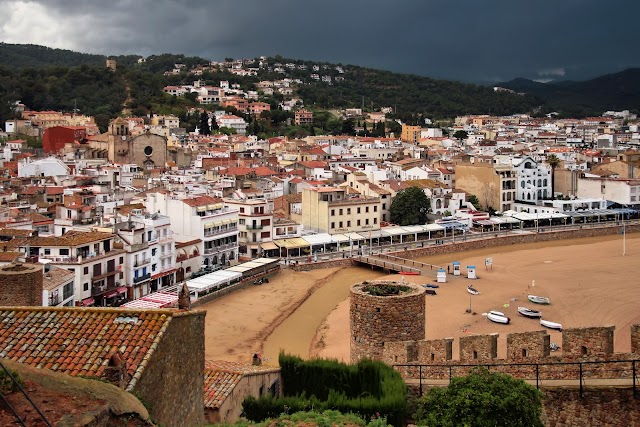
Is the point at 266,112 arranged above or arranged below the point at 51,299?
above

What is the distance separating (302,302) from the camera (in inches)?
1321

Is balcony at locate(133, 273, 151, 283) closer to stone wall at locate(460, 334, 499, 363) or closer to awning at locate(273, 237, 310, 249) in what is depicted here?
awning at locate(273, 237, 310, 249)

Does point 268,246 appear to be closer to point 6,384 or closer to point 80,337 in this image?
point 80,337

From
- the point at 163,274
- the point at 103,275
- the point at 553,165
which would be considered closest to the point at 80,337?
the point at 103,275

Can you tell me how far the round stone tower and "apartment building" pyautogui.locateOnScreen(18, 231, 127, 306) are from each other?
17.5 metres

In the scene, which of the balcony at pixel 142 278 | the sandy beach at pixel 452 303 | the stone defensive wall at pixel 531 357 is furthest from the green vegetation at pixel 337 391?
the balcony at pixel 142 278

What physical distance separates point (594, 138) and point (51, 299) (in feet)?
330

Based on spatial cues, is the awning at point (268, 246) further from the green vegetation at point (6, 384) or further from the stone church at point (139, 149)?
the green vegetation at point (6, 384)

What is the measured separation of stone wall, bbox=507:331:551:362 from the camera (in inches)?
488

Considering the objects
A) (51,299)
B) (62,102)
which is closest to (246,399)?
(51,299)

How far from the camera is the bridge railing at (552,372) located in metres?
11.2

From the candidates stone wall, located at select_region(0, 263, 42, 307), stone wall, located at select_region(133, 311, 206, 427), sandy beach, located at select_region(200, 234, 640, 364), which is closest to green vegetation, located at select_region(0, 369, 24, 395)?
stone wall, located at select_region(133, 311, 206, 427)

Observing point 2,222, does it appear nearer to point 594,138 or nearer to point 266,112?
point 266,112

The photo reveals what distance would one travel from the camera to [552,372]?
11992 mm
